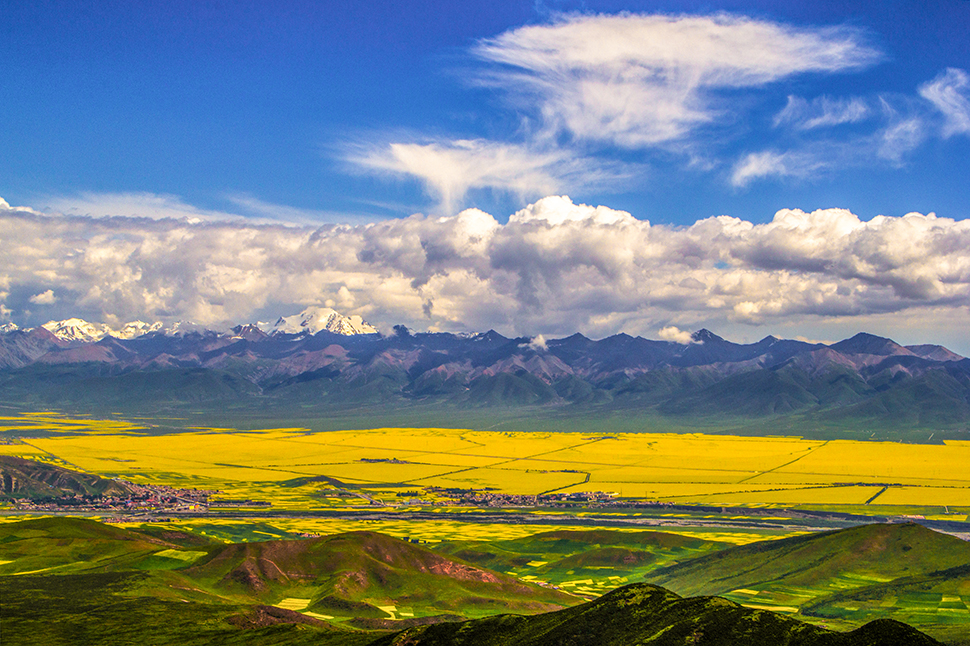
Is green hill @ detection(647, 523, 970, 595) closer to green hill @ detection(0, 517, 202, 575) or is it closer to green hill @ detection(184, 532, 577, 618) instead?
green hill @ detection(184, 532, 577, 618)

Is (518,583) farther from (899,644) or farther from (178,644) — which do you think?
(899,644)

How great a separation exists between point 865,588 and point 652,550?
54.6m

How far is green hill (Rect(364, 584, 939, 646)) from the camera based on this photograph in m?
72.0

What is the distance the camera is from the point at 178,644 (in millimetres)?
99750

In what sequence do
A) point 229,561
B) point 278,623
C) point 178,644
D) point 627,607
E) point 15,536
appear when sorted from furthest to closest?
point 15,536, point 229,561, point 278,623, point 178,644, point 627,607

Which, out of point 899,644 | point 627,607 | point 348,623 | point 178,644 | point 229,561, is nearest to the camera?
point 899,644

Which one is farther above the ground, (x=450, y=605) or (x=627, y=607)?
(x=627, y=607)

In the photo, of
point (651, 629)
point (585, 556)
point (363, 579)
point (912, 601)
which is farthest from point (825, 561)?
point (651, 629)

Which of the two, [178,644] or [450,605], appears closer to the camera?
[178,644]

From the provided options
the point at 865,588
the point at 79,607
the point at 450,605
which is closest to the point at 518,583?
the point at 450,605

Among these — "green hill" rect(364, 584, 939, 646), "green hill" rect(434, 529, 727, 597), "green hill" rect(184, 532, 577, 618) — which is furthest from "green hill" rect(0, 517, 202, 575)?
"green hill" rect(364, 584, 939, 646)

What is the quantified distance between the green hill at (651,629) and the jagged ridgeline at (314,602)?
18cm

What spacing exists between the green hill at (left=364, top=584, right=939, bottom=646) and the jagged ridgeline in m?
0.18

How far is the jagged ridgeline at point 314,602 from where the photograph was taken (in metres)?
79.7
